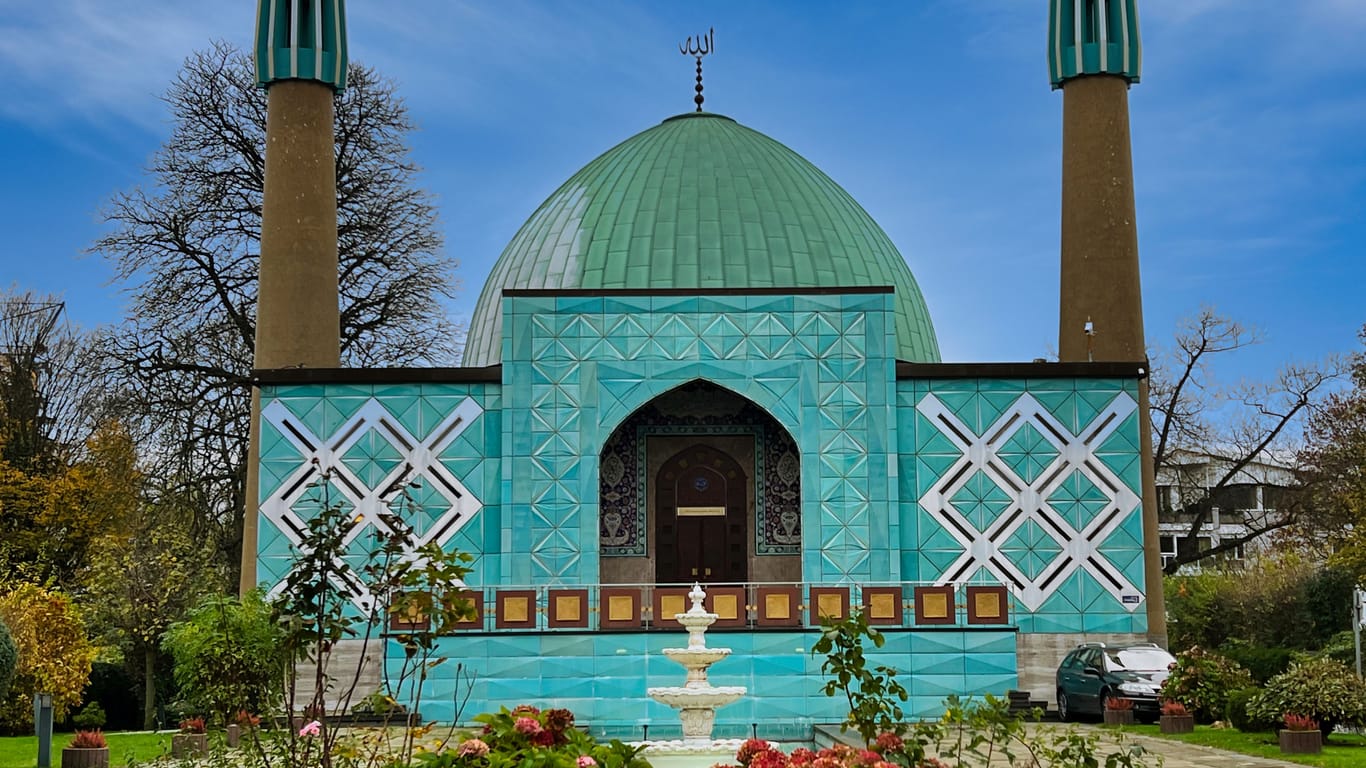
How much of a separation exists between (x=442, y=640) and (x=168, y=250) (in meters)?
12.8

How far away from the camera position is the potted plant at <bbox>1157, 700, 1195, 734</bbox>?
18.9 meters

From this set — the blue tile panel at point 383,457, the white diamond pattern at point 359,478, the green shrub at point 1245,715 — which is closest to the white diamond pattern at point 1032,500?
the green shrub at point 1245,715

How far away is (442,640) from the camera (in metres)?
23.6

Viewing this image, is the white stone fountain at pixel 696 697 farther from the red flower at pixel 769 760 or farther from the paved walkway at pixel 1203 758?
the red flower at pixel 769 760

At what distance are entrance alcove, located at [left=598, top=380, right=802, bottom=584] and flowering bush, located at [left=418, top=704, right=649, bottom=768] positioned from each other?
17344mm

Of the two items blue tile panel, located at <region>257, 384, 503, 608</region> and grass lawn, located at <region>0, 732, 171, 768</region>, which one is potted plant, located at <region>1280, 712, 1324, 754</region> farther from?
blue tile panel, located at <region>257, 384, 503, 608</region>

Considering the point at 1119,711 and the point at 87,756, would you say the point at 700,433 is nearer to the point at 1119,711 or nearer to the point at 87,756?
the point at 1119,711

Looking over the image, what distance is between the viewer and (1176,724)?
62.2 feet

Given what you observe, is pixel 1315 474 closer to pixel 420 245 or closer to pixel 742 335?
pixel 742 335

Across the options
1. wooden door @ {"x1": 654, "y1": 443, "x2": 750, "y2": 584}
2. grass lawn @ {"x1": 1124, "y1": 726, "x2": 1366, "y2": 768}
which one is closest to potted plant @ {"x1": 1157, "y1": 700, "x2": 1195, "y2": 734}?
grass lawn @ {"x1": 1124, "y1": 726, "x2": 1366, "y2": 768}

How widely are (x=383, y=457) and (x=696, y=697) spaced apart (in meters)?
10.1

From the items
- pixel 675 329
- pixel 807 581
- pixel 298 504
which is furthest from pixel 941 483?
pixel 298 504

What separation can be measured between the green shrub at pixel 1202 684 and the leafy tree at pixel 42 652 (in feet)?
54.3

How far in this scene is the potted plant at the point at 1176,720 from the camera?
18.9 metres
